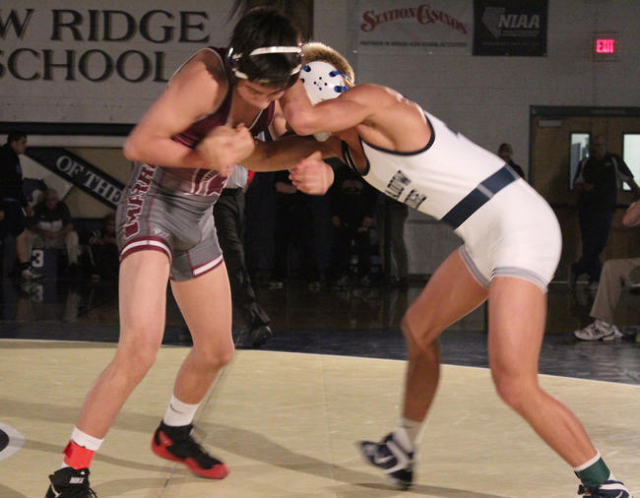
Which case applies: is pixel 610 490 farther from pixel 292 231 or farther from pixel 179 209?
pixel 292 231

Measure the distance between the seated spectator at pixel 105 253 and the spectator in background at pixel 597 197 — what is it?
5199mm

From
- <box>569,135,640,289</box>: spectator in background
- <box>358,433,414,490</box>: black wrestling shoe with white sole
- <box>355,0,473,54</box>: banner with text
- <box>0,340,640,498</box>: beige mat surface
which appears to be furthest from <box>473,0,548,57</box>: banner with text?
<box>358,433,414,490</box>: black wrestling shoe with white sole

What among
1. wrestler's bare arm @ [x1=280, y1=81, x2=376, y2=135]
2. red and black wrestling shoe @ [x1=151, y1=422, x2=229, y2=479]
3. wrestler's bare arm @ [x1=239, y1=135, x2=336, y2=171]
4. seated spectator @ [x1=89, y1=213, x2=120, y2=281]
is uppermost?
wrestler's bare arm @ [x1=280, y1=81, x2=376, y2=135]

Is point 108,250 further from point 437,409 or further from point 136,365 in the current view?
point 136,365

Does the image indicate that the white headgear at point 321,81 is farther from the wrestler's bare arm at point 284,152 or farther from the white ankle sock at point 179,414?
the white ankle sock at point 179,414

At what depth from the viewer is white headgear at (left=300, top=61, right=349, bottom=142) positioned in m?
3.09

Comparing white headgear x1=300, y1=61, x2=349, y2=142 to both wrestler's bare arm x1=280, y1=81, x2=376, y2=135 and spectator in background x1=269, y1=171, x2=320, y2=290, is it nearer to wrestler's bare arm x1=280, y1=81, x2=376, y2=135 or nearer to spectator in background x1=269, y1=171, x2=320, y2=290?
wrestler's bare arm x1=280, y1=81, x2=376, y2=135

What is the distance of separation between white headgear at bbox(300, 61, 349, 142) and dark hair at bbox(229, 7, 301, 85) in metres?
0.23

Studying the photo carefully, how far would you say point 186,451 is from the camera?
136 inches

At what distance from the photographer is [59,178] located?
39.5ft

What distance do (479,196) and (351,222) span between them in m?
7.91

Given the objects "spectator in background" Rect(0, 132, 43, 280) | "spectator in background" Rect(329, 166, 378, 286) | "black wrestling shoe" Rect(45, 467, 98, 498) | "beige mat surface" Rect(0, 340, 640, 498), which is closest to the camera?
"black wrestling shoe" Rect(45, 467, 98, 498)

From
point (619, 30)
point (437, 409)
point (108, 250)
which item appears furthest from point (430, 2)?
point (437, 409)

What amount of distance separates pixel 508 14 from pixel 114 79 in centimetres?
485
